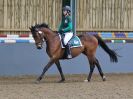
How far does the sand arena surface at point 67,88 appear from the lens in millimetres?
12625

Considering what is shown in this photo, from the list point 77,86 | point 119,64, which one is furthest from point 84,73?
point 77,86

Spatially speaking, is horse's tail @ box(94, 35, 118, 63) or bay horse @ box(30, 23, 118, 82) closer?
bay horse @ box(30, 23, 118, 82)

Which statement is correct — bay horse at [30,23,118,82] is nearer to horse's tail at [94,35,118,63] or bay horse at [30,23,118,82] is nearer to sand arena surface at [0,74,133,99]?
horse's tail at [94,35,118,63]

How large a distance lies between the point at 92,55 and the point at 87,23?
2572mm

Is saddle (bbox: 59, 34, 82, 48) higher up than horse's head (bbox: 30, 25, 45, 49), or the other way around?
horse's head (bbox: 30, 25, 45, 49)

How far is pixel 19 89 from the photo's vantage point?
1409 centimetres

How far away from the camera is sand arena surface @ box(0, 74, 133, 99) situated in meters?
12.6

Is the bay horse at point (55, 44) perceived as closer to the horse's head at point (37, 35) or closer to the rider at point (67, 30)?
the horse's head at point (37, 35)

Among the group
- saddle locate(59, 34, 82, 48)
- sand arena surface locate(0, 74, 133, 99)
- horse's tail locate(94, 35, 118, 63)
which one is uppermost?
saddle locate(59, 34, 82, 48)

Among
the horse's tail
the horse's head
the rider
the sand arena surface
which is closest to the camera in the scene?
the sand arena surface

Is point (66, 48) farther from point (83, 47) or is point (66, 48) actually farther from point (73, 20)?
point (73, 20)

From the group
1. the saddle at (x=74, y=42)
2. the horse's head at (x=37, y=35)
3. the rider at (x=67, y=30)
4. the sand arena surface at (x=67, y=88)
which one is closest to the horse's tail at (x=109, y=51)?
the sand arena surface at (x=67, y=88)

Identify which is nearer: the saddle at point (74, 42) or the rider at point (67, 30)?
the rider at point (67, 30)

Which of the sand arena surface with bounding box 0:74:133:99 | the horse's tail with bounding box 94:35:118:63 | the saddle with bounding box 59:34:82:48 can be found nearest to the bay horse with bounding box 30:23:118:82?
the horse's tail with bounding box 94:35:118:63
